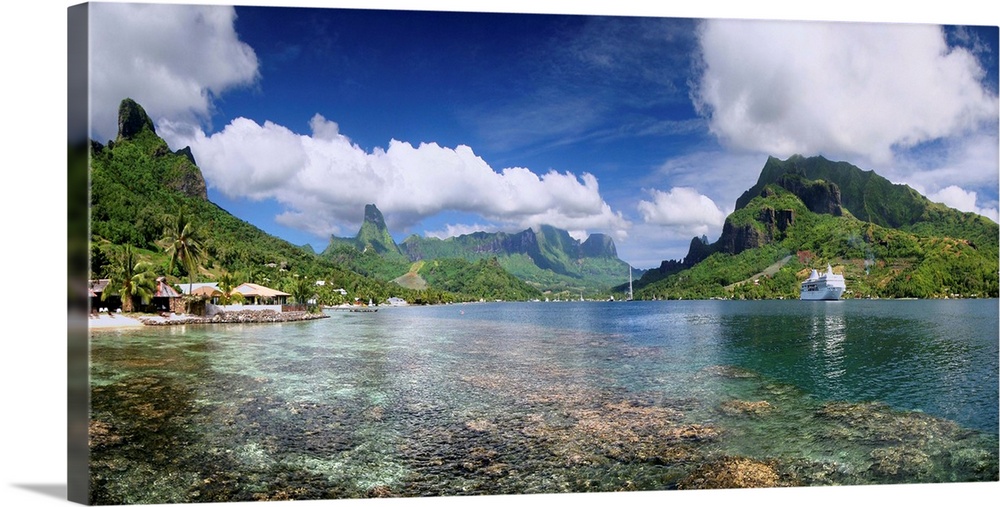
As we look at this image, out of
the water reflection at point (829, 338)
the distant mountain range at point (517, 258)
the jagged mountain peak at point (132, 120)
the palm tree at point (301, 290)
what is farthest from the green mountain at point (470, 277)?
the jagged mountain peak at point (132, 120)

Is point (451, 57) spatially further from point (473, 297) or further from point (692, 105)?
point (473, 297)

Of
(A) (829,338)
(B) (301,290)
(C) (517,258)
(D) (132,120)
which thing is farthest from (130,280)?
(C) (517,258)

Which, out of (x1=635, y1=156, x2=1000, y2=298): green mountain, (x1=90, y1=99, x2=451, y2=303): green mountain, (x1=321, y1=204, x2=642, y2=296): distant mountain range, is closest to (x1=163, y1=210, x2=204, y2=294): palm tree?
(x1=90, y1=99, x2=451, y2=303): green mountain

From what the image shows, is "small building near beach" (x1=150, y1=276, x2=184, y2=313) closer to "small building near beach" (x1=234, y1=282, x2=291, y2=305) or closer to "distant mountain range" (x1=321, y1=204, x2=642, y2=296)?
"small building near beach" (x1=234, y1=282, x2=291, y2=305)

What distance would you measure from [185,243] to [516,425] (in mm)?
11786

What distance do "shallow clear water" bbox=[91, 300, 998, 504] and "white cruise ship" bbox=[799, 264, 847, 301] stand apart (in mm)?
6621

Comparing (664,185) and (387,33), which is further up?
(387,33)

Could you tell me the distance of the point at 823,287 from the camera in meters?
20.4

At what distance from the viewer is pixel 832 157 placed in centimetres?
937

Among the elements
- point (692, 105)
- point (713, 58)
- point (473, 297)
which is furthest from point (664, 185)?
point (473, 297)

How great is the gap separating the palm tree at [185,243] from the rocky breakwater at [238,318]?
4.31 feet

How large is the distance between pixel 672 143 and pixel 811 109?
2.15 m

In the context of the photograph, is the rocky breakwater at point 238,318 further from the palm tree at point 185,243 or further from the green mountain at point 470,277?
the green mountain at point 470,277

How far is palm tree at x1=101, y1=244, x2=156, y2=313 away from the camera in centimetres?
1067
